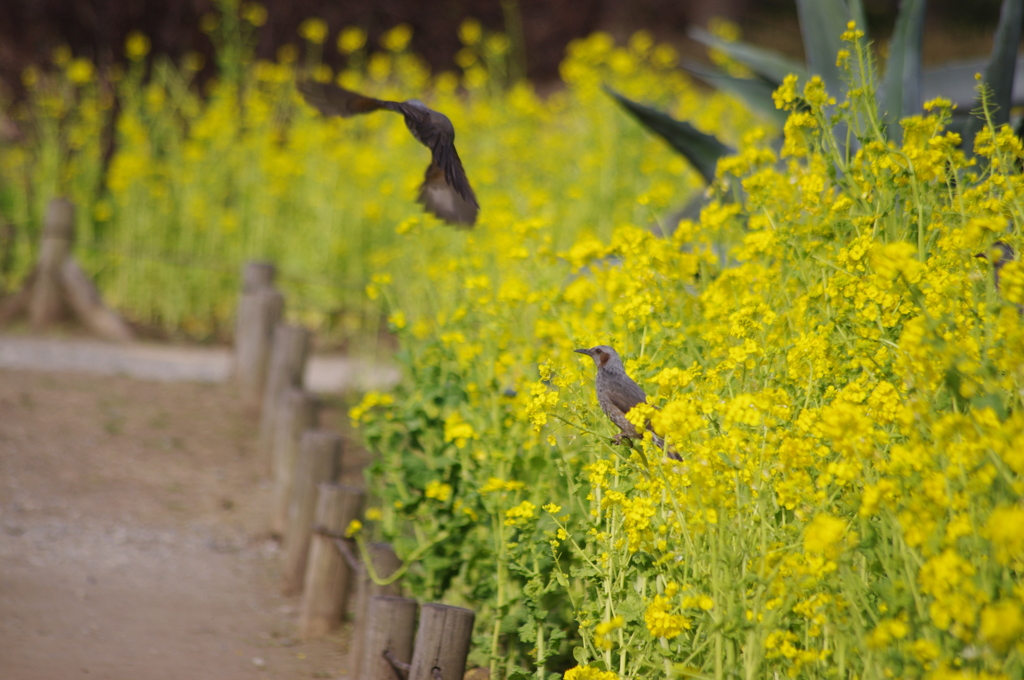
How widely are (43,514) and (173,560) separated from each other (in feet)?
1.99

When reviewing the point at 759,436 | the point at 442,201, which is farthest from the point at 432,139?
the point at 759,436

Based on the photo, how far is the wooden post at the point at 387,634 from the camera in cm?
245

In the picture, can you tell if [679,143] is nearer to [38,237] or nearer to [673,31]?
[38,237]

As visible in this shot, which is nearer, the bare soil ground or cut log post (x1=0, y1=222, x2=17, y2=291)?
the bare soil ground

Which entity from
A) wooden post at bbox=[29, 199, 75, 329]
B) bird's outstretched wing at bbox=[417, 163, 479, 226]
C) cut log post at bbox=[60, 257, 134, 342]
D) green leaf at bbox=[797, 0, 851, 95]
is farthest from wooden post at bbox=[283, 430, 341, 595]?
wooden post at bbox=[29, 199, 75, 329]

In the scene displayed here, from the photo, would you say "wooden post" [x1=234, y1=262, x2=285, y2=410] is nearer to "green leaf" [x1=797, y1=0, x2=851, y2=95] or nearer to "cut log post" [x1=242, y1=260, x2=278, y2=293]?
"cut log post" [x1=242, y1=260, x2=278, y2=293]

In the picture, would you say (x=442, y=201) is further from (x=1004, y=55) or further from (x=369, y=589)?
(x=1004, y=55)

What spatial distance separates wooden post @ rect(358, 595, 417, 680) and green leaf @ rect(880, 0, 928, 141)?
8.42 feet

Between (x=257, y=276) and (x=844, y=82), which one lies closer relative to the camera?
(x=844, y=82)

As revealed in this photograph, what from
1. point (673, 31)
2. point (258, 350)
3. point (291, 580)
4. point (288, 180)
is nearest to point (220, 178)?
point (288, 180)

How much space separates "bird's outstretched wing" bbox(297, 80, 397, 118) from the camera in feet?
9.91

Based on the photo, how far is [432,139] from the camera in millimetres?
2689

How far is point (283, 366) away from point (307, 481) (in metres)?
1.20

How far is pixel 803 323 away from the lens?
238 centimetres
